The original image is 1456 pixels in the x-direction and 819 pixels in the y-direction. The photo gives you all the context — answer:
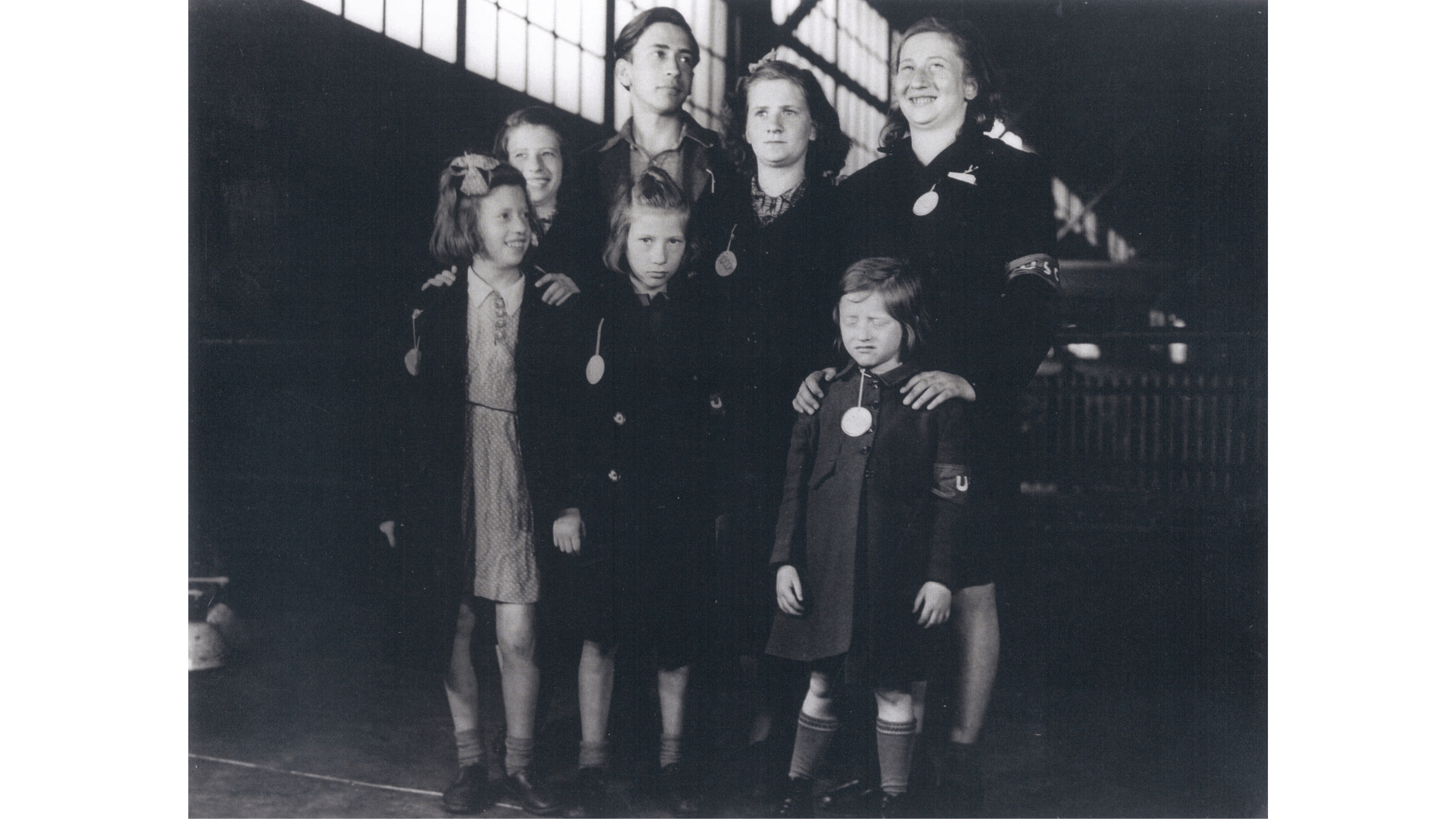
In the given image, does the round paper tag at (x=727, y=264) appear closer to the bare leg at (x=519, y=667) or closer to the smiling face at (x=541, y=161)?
the smiling face at (x=541, y=161)

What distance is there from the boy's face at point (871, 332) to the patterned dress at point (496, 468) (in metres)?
0.91

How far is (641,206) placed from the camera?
3102 millimetres

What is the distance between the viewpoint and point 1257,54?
3074 millimetres

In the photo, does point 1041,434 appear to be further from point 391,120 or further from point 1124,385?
point 391,120

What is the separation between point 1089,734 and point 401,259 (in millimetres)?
2309

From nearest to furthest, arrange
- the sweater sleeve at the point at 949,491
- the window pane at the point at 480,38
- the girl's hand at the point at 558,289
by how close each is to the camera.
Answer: the sweater sleeve at the point at 949,491 < the girl's hand at the point at 558,289 < the window pane at the point at 480,38

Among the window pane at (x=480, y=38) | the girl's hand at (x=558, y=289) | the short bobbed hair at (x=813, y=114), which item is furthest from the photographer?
the window pane at (x=480, y=38)

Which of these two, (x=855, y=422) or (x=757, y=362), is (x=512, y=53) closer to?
(x=757, y=362)

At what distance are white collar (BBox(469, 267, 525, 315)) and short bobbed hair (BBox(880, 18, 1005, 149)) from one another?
1.06 meters

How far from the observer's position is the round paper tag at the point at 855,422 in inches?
115

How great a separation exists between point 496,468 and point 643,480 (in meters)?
0.41

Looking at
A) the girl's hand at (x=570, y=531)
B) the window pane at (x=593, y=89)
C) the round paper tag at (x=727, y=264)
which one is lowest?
the girl's hand at (x=570, y=531)

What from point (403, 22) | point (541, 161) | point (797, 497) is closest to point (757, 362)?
point (797, 497)

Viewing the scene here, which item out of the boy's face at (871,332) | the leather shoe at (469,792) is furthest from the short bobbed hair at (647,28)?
the leather shoe at (469,792)
